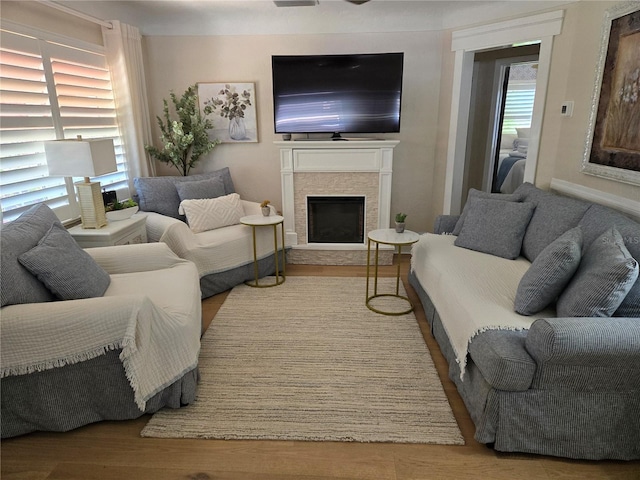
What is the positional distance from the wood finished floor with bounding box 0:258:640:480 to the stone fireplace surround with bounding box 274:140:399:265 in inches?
96.3

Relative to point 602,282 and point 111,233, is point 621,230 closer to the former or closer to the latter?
point 602,282

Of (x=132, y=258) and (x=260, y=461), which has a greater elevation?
(x=132, y=258)

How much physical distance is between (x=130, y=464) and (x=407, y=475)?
4.00ft

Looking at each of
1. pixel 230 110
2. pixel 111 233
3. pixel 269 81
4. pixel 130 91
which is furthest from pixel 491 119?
pixel 111 233

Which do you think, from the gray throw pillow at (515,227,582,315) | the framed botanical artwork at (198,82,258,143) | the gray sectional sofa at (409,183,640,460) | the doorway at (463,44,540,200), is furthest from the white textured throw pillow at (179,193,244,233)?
the doorway at (463,44,540,200)

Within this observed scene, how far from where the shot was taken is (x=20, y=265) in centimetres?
194

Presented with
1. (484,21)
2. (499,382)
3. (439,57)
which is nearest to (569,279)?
(499,382)

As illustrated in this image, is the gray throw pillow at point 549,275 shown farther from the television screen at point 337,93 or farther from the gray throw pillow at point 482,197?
the television screen at point 337,93

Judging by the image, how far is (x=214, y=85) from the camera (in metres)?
4.17

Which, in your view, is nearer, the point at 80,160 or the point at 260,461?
the point at 260,461

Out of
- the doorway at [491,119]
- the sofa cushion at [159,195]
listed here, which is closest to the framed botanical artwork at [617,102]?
the doorway at [491,119]

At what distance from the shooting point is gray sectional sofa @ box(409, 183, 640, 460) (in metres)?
1.64

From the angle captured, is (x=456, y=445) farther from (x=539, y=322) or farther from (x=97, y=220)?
(x=97, y=220)

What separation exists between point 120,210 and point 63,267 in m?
1.22
